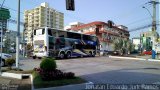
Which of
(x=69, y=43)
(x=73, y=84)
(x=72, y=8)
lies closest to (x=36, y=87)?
(x=73, y=84)

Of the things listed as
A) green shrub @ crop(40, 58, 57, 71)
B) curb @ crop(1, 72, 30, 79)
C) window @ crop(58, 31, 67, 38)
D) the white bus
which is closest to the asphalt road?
green shrub @ crop(40, 58, 57, 71)

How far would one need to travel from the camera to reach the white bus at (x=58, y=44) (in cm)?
3419

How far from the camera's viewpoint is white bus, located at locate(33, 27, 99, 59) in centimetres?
3419

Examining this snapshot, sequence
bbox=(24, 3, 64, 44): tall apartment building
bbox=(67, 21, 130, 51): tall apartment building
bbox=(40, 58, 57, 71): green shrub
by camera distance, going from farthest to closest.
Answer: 1. bbox=(24, 3, 64, 44): tall apartment building
2. bbox=(67, 21, 130, 51): tall apartment building
3. bbox=(40, 58, 57, 71): green shrub

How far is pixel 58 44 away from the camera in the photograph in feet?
117

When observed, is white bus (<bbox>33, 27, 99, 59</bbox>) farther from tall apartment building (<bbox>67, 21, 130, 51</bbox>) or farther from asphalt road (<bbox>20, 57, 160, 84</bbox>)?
tall apartment building (<bbox>67, 21, 130, 51</bbox>)

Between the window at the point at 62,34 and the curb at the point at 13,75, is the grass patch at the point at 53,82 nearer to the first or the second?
the curb at the point at 13,75

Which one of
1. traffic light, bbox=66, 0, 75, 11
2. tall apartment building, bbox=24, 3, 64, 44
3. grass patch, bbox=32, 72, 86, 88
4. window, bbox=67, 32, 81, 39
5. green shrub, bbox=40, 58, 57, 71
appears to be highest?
tall apartment building, bbox=24, 3, 64, 44

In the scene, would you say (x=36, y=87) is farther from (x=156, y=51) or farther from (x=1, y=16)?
(x=156, y=51)

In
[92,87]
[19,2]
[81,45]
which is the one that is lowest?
[92,87]

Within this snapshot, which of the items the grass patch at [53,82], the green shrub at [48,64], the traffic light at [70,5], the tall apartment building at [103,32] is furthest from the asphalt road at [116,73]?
the tall apartment building at [103,32]

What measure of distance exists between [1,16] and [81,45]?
2227 centimetres

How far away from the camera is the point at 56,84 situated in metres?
13.3

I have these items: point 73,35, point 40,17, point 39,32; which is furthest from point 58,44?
point 40,17
